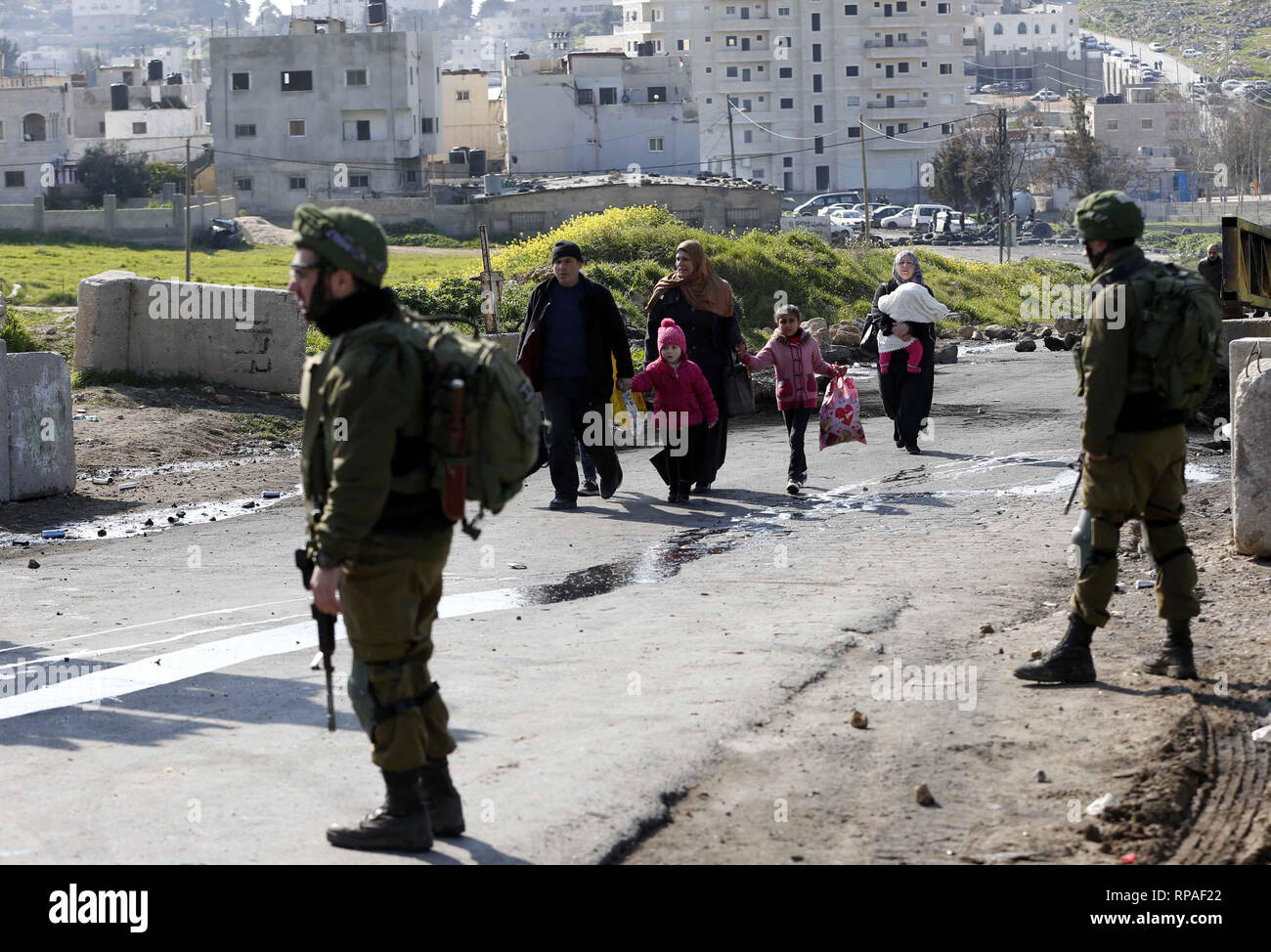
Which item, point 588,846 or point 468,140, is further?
point 468,140

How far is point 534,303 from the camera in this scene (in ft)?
37.1

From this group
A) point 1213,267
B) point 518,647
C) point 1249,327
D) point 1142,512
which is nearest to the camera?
point 1142,512

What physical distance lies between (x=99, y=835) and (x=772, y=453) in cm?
1026

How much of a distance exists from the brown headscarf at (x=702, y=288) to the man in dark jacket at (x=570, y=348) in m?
0.66

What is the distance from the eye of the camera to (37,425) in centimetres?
1217

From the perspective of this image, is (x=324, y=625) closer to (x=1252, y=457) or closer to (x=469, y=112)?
(x=1252, y=457)

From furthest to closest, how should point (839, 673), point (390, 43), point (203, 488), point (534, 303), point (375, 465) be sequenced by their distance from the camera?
point (390, 43), point (203, 488), point (534, 303), point (839, 673), point (375, 465)

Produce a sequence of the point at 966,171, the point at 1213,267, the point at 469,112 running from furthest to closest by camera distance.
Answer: the point at 469,112 < the point at 966,171 < the point at 1213,267

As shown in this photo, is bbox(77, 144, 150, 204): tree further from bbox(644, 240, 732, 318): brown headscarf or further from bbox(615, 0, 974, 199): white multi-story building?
bbox(644, 240, 732, 318): brown headscarf

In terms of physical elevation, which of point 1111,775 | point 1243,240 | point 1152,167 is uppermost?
point 1152,167

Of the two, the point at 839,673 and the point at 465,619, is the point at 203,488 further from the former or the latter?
the point at 839,673

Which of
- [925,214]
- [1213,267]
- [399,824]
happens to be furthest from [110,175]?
[399,824]

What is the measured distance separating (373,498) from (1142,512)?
11.3ft

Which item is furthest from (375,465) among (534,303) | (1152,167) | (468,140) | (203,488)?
(1152,167)
